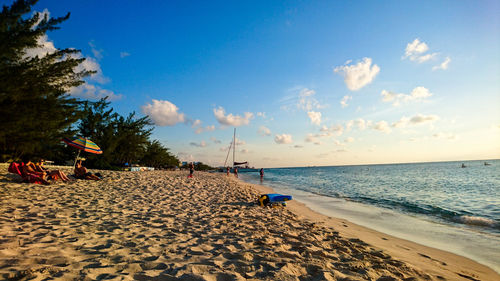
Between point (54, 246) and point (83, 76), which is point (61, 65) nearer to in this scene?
point (83, 76)

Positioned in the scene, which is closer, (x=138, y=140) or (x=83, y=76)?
(x=83, y=76)

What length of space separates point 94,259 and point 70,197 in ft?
18.1

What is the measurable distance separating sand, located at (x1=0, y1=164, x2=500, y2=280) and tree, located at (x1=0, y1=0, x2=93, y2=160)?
2.20 meters

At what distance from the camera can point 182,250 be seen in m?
3.34

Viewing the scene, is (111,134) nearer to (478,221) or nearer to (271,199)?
(271,199)

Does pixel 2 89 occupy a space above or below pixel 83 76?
below

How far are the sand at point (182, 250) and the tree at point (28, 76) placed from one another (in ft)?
7.21

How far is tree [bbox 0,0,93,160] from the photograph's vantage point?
437 cm

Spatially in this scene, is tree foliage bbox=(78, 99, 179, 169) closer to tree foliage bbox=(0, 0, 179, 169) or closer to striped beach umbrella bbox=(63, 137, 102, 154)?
striped beach umbrella bbox=(63, 137, 102, 154)

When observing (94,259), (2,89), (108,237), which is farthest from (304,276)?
(2,89)

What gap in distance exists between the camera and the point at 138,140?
27.1m

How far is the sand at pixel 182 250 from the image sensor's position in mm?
2592

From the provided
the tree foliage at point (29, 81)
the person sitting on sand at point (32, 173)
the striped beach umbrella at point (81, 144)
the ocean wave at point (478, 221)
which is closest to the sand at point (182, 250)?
the tree foliage at point (29, 81)

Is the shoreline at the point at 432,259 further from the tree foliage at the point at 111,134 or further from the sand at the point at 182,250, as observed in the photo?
the tree foliage at the point at 111,134
